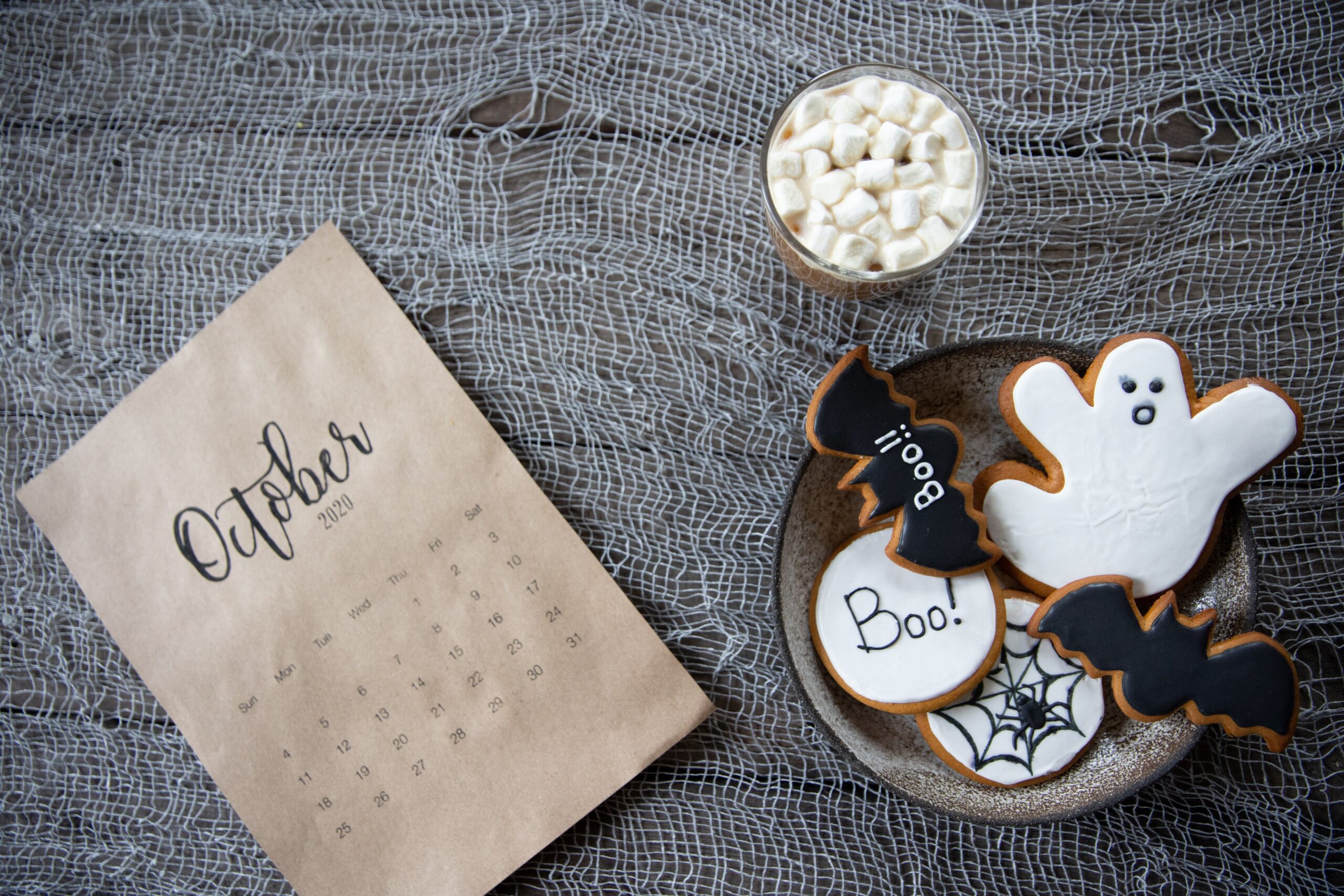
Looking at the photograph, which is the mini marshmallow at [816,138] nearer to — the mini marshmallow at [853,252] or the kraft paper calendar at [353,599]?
the mini marshmallow at [853,252]

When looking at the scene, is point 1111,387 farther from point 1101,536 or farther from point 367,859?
point 367,859

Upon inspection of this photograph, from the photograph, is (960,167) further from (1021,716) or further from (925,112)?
(1021,716)

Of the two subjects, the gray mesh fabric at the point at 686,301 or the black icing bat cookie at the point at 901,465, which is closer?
the black icing bat cookie at the point at 901,465

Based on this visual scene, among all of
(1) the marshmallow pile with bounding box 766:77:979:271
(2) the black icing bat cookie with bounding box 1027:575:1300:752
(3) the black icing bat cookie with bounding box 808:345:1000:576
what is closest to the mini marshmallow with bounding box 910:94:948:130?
(1) the marshmallow pile with bounding box 766:77:979:271

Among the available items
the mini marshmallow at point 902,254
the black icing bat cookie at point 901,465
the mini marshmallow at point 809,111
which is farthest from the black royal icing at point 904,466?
the mini marshmallow at point 809,111

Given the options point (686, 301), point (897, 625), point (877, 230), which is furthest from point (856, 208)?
point (897, 625)

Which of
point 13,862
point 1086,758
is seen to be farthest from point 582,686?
point 13,862
